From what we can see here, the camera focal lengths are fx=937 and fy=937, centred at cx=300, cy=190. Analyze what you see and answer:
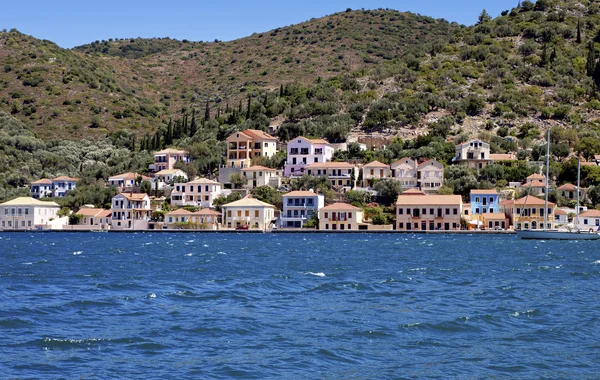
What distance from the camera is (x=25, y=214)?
9362cm

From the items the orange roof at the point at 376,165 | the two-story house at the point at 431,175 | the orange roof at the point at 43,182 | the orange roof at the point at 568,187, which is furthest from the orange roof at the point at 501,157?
Answer: the orange roof at the point at 43,182

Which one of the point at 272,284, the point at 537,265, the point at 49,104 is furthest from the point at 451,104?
the point at 272,284

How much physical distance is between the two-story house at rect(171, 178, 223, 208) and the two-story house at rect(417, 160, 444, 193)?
68.6 ft

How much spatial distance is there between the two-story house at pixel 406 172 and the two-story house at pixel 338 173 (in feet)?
13.8

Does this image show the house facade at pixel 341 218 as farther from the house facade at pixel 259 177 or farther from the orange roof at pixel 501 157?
the orange roof at pixel 501 157

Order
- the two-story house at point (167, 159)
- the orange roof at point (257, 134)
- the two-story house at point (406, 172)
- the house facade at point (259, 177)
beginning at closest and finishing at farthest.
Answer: the two-story house at point (406, 172)
the house facade at point (259, 177)
the orange roof at point (257, 134)
the two-story house at point (167, 159)

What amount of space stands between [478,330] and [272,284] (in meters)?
10.9

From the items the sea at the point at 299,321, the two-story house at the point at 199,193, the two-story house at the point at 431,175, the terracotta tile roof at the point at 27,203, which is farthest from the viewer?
the two-story house at the point at 199,193

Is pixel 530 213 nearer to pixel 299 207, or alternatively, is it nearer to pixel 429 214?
pixel 429 214

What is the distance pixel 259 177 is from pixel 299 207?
1047 cm

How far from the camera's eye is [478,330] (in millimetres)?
22297

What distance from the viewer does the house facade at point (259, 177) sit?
321 feet

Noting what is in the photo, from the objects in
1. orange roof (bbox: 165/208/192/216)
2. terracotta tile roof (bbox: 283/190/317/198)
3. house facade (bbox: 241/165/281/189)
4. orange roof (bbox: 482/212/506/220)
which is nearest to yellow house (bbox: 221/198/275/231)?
terracotta tile roof (bbox: 283/190/317/198)

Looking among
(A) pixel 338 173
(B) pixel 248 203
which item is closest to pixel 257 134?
(A) pixel 338 173
